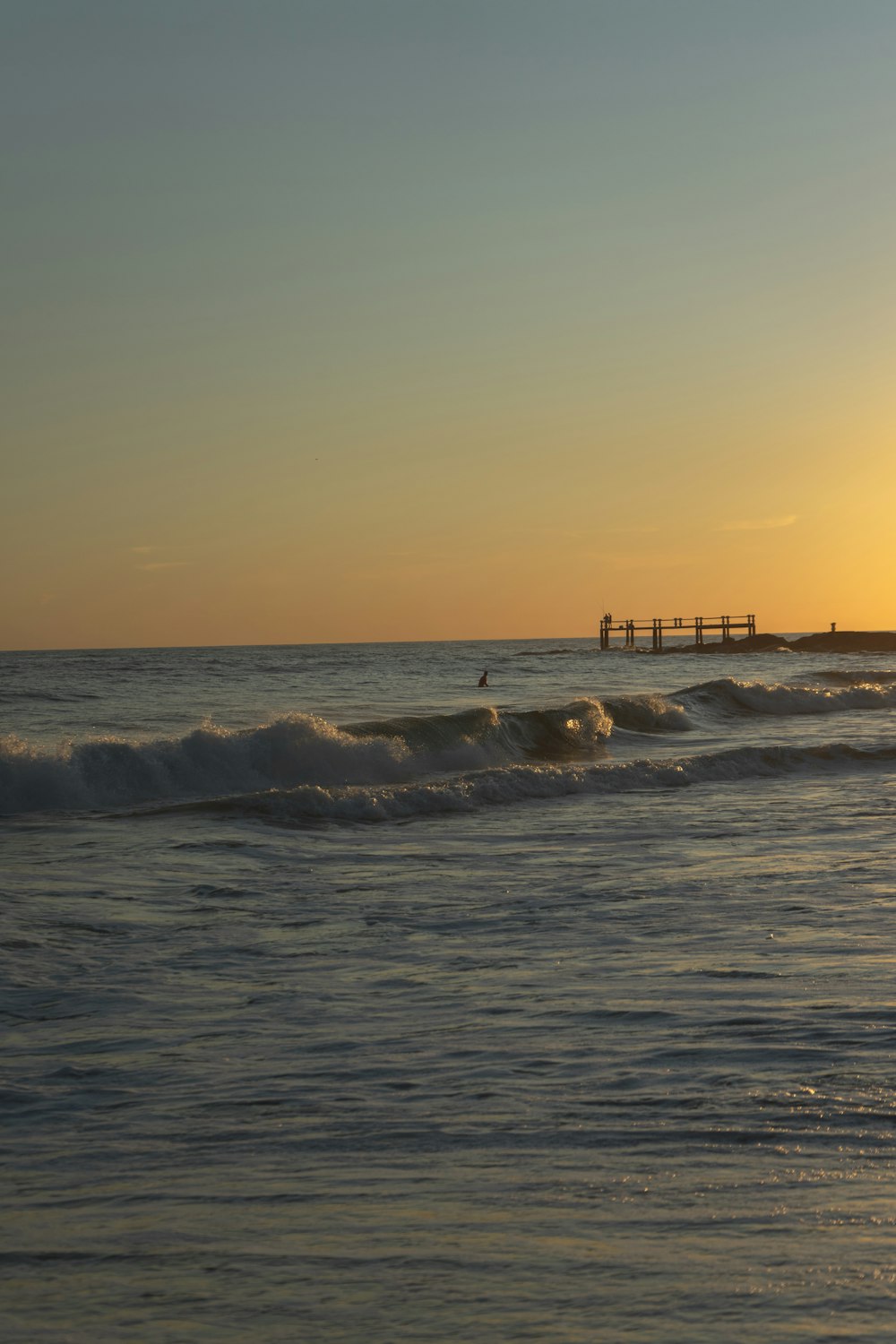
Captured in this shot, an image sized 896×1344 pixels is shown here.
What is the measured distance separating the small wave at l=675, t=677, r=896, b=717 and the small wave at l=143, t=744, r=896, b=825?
1103cm

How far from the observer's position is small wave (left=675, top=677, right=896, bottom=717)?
104 ft

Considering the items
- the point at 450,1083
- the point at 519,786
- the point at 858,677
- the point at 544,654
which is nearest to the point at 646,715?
the point at 519,786

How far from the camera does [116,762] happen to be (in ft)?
53.7

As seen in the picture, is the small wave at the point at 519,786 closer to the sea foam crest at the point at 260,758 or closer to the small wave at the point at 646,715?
the sea foam crest at the point at 260,758

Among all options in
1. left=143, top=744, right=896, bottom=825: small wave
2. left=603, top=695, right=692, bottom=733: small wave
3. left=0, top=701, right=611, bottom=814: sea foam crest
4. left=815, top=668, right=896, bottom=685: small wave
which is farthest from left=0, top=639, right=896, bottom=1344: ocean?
left=815, top=668, right=896, bottom=685: small wave

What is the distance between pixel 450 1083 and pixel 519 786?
11434 mm

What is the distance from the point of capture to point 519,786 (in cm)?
1595

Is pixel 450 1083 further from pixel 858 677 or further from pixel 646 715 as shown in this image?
pixel 858 677

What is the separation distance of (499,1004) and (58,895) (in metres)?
4.26

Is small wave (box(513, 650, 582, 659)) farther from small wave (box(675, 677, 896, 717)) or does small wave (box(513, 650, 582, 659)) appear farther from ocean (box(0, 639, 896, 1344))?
ocean (box(0, 639, 896, 1344))

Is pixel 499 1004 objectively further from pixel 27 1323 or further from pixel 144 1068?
pixel 27 1323

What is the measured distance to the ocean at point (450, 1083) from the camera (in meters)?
2.95

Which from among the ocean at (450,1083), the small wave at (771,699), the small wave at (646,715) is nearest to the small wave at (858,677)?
the small wave at (771,699)

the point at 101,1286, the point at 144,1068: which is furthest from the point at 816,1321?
the point at 144,1068
